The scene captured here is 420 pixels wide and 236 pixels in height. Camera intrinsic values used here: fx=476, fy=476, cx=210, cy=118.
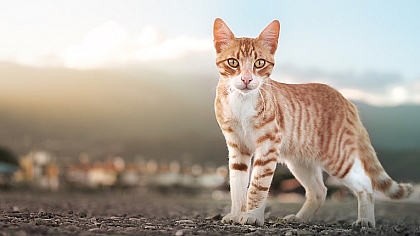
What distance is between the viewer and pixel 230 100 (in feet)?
12.7

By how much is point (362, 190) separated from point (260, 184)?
1.01 meters

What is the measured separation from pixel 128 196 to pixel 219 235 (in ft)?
21.9

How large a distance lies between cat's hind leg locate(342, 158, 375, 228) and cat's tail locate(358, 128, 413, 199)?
302 millimetres

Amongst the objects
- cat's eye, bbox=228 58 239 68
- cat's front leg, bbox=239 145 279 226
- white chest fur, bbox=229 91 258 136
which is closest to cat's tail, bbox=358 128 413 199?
cat's front leg, bbox=239 145 279 226

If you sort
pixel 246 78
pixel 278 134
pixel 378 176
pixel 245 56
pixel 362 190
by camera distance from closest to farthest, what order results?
pixel 246 78
pixel 245 56
pixel 278 134
pixel 362 190
pixel 378 176

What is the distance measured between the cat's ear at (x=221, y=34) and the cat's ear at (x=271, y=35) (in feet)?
0.84

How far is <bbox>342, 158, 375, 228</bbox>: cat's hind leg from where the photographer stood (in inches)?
162

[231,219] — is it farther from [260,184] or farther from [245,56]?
[245,56]

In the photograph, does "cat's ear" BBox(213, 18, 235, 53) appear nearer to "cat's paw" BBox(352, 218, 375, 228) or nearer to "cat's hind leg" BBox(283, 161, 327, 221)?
"cat's hind leg" BBox(283, 161, 327, 221)

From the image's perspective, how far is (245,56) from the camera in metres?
3.78

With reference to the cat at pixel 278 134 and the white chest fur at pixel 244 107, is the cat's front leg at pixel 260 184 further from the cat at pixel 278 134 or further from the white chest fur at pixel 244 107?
the white chest fur at pixel 244 107

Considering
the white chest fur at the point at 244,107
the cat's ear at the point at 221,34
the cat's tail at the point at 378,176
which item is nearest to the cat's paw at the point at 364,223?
the cat's tail at the point at 378,176

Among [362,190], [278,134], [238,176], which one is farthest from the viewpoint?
[362,190]

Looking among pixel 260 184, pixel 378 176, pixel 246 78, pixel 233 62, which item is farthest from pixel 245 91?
pixel 378 176
